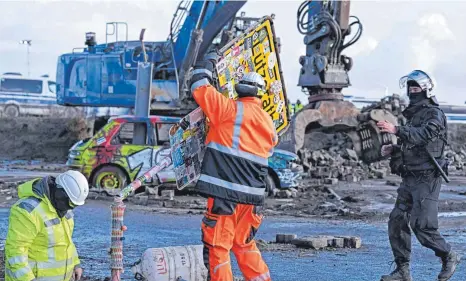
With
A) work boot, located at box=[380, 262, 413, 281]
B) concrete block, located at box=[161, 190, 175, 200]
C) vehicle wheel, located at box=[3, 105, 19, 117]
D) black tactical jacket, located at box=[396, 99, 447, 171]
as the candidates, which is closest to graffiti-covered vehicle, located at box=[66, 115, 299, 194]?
concrete block, located at box=[161, 190, 175, 200]

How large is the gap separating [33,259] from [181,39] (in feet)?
64.3

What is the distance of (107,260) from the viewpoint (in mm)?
10430

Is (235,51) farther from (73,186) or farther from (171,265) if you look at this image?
(73,186)

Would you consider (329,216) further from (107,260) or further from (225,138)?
(225,138)

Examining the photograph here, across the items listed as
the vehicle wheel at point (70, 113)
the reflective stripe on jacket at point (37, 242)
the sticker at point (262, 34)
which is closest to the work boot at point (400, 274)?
the sticker at point (262, 34)

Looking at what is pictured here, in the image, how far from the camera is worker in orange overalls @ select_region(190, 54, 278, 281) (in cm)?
757

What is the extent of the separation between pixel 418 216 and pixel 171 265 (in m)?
2.42

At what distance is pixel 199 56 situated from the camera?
1016 inches

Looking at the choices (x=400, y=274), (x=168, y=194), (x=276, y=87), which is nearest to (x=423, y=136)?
(x=400, y=274)

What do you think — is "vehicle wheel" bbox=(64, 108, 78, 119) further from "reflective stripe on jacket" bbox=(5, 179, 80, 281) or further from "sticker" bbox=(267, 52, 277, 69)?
"reflective stripe on jacket" bbox=(5, 179, 80, 281)

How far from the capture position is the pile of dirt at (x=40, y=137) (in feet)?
107

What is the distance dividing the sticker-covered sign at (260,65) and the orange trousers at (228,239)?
1664 mm

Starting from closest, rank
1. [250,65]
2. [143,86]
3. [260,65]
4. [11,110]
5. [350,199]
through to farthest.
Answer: [250,65], [260,65], [350,199], [143,86], [11,110]

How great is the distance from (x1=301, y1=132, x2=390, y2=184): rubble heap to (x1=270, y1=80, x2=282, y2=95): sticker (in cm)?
1348
